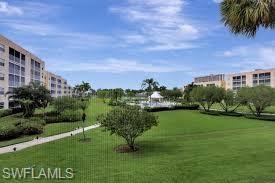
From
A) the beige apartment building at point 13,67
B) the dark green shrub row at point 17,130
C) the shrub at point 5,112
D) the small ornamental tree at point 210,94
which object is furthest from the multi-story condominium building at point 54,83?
the dark green shrub row at point 17,130

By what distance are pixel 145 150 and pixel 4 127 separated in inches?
525

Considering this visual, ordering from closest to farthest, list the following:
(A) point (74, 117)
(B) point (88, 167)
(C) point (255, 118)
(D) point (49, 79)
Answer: (B) point (88, 167) < (A) point (74, 117) < (C) point (255, 118) < (D) point (49, 79)

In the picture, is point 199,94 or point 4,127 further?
point 199,94

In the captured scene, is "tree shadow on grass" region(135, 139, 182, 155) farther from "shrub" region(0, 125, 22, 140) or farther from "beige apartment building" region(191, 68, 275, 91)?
"beige apartment building" region(191, 68, 275, 91)

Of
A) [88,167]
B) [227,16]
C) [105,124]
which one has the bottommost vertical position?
[88,167]

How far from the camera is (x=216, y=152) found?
68.6ft

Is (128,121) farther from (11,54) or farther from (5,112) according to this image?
(11,54)

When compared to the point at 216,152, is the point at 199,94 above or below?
above

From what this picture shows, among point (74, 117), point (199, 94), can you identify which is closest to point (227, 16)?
point (74, 117)

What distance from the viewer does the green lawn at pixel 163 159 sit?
15086mm

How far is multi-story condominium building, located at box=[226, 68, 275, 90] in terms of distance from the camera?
408 ft

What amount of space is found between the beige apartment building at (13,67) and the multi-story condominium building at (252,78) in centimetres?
7491

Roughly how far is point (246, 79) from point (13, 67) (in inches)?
3914

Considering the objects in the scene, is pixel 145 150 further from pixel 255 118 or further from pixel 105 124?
pixel 255 118
